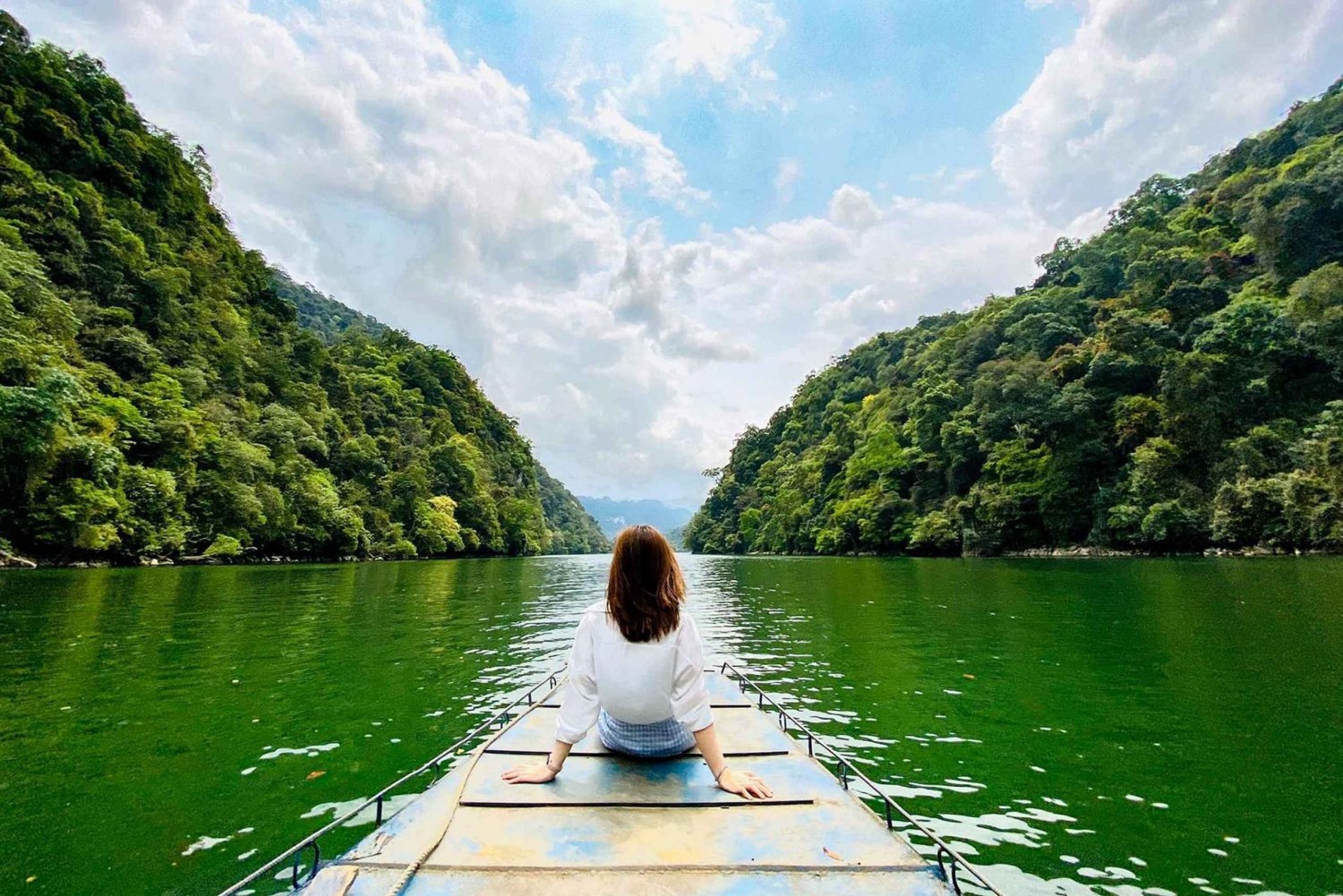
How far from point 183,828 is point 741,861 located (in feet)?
15.5

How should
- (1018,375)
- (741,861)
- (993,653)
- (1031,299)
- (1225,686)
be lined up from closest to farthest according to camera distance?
1. (741,861)
2. (1225,686)
3. (993,653)
4. (1018,375)
5. (1031,299)

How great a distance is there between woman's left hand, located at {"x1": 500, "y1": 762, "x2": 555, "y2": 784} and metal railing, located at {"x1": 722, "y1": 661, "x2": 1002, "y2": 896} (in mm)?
1770

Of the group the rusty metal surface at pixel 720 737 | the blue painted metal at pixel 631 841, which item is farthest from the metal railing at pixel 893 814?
the rusty metal surface at pixel 720 737

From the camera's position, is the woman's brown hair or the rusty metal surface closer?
the woman's brown hair

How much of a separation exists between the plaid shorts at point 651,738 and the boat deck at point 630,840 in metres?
0.07

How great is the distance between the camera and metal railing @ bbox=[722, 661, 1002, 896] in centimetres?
290

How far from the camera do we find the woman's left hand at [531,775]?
386cm

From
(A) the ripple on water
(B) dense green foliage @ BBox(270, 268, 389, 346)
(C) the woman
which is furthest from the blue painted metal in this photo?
(B) dense green foliage @ BBox(270, 268, 389, 346)

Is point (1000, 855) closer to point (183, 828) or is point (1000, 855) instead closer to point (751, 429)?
point (183, 828)

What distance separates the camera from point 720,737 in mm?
5324

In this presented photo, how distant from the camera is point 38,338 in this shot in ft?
95.0

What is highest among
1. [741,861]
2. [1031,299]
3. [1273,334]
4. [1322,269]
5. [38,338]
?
[1031,299]

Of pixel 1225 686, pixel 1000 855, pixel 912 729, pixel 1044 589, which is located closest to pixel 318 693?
pixel 912 729

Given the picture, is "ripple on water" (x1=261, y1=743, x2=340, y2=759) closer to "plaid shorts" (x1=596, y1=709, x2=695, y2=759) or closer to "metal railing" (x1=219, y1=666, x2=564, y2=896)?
"metal railing" (x1=219, y1=666, x2=564, y2=896)
